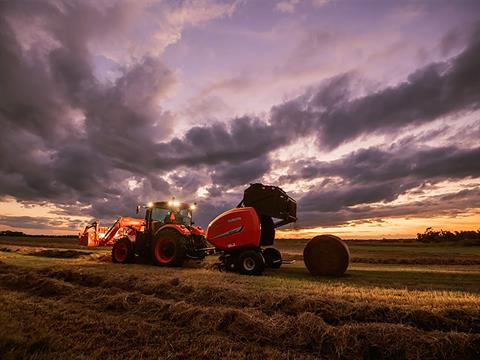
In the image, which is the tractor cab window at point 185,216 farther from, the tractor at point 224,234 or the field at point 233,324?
the field at point 233,324

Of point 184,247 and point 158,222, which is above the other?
point 158,222

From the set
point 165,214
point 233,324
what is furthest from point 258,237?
point 233,324

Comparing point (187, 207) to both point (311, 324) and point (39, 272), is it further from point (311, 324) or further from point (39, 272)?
point (311, 324)

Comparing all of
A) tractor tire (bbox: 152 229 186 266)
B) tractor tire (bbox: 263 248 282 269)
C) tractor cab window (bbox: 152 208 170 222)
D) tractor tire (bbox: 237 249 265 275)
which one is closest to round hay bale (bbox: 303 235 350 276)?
tractor tire (bbox: 237 249 265 275)

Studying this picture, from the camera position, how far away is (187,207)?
1552 cm

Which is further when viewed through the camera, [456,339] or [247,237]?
[247,237]

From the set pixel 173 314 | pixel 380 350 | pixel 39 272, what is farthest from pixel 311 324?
pixel 39 272

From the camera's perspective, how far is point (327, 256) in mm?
11102

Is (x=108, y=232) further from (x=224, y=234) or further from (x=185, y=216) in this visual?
(x=224, y=234)

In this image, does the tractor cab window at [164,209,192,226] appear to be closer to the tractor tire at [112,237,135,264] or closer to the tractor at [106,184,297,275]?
the tractor at [106,184,297,275]

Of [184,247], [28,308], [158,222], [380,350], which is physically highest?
[158,222]

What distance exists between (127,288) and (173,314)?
9.19 ft

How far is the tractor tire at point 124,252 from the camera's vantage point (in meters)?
14.7

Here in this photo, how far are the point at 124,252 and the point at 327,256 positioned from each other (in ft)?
30.5
